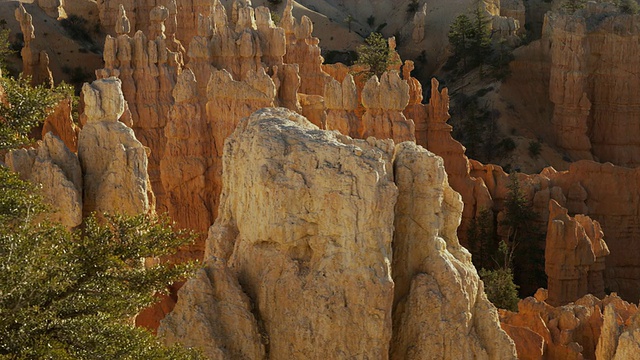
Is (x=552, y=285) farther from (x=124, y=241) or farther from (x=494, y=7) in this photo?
(x=494, y=7)

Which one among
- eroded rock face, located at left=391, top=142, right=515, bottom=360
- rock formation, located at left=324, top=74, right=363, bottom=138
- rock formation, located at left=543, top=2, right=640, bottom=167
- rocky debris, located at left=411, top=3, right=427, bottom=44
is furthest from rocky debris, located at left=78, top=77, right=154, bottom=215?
rocky debris, located at left=411, top=3, right=427, bottom=44

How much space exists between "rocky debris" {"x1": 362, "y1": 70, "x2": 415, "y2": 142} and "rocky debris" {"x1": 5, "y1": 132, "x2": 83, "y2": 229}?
11.9m

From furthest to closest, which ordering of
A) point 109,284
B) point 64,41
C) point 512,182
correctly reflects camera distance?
point 64,41, point 512,182, point 109,284

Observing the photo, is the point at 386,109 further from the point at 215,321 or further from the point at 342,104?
the point at 215,321

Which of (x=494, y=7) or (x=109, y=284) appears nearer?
(x=109, y=284)

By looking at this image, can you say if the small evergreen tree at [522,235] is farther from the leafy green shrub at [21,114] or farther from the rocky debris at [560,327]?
the leafy green shrub at [21,114]

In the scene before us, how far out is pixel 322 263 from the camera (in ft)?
48.3

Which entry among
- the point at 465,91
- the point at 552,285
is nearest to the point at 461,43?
the point at 465,91

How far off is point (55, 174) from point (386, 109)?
44.0 ft

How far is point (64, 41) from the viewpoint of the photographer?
184ft

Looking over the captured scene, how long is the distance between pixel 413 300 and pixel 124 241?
402 centimetres

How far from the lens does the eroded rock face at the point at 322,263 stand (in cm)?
1460

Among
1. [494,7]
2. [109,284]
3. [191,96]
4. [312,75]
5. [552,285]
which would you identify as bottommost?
[109,284]

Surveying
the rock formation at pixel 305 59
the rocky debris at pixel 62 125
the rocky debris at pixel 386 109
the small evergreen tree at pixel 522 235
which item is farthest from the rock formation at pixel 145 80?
the small evergreen tree at pixel 522 235
